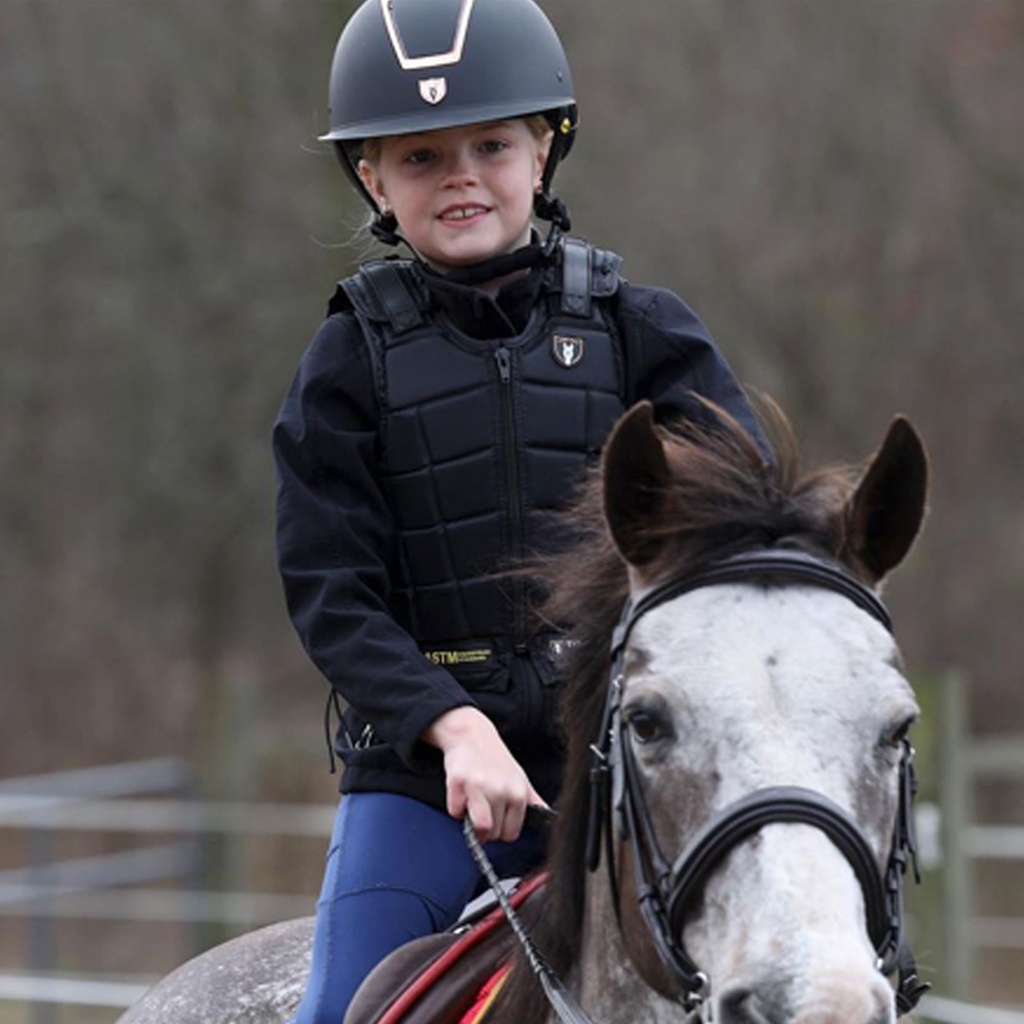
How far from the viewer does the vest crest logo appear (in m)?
3.88

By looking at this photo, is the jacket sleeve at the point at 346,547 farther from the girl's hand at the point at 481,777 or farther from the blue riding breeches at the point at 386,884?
the blue riding breeches at the point at 386,884

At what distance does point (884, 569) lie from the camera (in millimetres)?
3174

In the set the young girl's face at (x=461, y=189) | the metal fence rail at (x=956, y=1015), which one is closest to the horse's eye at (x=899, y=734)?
the young girl's face at (x=461, y=189)

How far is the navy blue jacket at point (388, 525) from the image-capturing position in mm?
3656

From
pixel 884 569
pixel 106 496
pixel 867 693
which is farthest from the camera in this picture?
pixel 106 496

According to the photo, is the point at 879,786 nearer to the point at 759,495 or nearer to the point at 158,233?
the point at 759,495

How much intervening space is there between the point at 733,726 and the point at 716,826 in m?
0.13

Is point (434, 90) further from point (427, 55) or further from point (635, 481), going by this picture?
point (635, 481)

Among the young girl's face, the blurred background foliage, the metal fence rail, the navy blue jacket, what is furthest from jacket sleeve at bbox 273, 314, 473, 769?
the blurred background foliage

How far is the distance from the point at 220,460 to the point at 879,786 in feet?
51.7

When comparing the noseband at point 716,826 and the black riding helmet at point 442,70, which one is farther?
the black riding helmet at point 442,70

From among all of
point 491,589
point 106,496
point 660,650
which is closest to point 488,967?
point 491,589

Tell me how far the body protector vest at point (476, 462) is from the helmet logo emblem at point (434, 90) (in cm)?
37

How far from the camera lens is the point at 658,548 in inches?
125
